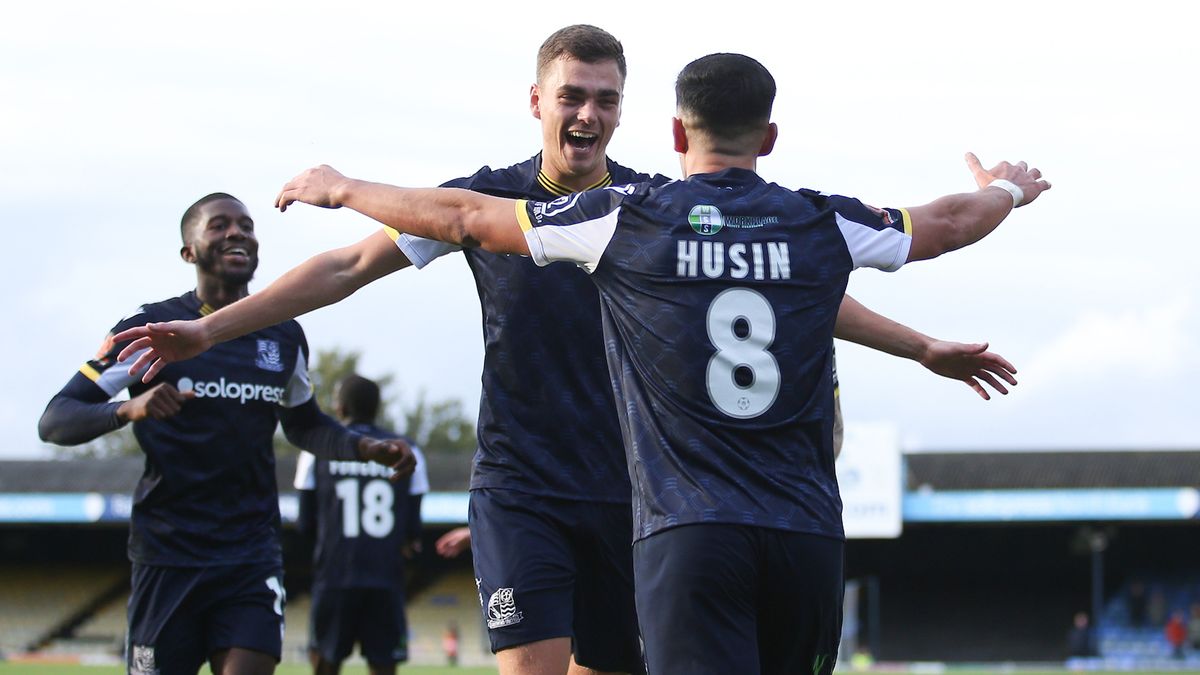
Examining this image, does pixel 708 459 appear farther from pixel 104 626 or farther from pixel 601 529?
pixel 104 626

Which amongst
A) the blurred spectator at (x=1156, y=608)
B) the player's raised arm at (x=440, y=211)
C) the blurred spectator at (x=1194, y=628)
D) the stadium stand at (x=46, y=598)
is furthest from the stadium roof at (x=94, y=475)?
the player's raised arm at (x=440, y=211)

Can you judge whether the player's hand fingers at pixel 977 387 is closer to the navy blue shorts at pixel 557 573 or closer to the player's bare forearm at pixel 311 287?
the navy blue shorts at pixel 557 573

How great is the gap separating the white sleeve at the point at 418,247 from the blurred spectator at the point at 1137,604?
1558 inches

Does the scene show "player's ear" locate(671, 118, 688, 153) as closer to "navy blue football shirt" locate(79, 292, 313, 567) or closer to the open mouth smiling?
the open mouth smiling

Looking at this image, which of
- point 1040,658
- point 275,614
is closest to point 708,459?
point 275,614

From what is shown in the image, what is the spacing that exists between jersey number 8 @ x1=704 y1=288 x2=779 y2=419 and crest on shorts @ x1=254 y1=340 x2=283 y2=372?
346 centimetres

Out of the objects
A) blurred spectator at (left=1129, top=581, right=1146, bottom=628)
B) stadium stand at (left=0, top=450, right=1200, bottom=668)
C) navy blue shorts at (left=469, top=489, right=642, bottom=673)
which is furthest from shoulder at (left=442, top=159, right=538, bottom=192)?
blurred spectator at (left=1129, top=581, right=1146, bottom=628)

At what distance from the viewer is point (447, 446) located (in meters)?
93.2

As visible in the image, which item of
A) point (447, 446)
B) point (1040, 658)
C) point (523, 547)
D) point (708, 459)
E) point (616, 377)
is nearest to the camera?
point (708, 459)

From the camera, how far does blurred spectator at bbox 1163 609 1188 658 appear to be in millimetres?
38562

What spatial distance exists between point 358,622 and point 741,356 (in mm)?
8158

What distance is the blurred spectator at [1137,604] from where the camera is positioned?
41.4 meters

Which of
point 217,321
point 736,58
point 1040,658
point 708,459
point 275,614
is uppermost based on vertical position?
point 736,58

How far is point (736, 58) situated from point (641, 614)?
60.0 inches
